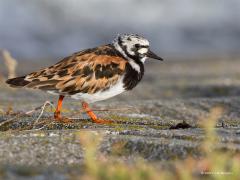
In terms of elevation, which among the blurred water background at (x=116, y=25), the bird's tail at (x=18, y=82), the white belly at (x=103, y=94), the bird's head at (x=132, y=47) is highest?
the blurred water background at (x=116, y=25)

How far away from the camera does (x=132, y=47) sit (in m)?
5.30

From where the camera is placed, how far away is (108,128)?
438 centimetres

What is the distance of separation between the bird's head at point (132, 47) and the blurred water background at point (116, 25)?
22.4ft

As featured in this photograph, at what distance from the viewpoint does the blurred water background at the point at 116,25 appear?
13.1 m

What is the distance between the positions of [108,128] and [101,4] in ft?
36.9

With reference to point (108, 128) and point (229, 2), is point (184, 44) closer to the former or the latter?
point (229, 2)

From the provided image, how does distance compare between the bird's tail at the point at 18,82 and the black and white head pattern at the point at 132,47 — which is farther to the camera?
the black and white head pattern at the point at 132,47

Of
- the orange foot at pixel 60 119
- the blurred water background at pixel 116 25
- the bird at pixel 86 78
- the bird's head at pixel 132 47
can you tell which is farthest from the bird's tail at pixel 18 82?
the blurred water background at pixel 116 25

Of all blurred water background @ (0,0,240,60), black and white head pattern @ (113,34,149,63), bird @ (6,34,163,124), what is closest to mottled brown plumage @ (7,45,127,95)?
bird @ (6,34,163,124)

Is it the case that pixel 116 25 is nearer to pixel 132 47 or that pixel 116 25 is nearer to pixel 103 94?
pixel 132 47

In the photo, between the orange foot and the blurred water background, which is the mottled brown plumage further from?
the blurred water background

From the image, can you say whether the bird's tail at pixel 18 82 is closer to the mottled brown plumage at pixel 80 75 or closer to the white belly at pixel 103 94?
the mottled brown plumage at pixel 80 75

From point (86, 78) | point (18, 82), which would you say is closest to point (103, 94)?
point (86, 78)

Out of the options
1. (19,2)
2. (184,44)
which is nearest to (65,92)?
(184,44)
